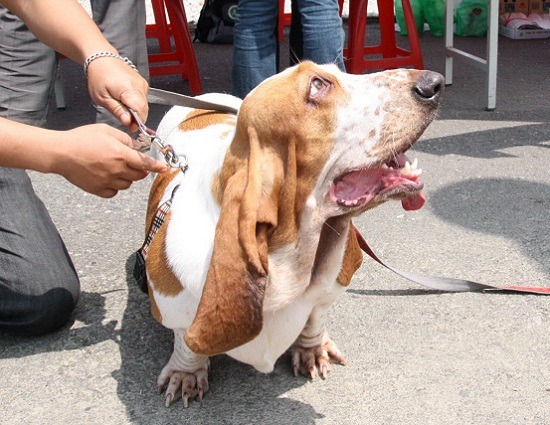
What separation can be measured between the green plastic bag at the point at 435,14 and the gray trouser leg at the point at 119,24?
397cm

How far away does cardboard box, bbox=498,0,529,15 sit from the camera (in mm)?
6910

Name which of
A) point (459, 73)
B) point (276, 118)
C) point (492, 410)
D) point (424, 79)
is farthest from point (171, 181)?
point (459, 73)

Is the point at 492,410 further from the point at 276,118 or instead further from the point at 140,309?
the point at 140,309

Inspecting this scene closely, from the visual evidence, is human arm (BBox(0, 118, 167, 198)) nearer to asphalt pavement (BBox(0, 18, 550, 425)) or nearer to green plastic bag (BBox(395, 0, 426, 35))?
asphalt pavement (BBox(0, 18, 550, 425))

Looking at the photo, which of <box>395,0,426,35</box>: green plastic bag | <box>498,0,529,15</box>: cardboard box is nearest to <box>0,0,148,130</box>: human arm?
<box>395,0,426,35</box>: green plastic bag

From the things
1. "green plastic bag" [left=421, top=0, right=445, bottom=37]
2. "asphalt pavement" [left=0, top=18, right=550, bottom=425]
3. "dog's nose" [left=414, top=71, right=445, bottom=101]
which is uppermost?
"dog's nose" [left=414, top=71, right=445, bottom=101]

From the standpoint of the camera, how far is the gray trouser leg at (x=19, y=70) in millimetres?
3199

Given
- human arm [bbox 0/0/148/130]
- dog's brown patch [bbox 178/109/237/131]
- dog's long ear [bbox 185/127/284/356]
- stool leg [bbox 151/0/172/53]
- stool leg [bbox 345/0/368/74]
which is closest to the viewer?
dog's long ear [bbox 185/127/284/356]

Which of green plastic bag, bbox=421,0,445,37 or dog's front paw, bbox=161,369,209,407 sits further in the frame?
green plastic bag, bbox=421,0,445,37

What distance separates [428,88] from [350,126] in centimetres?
22

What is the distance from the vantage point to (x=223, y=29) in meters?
7.02

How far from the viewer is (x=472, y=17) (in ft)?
22.7

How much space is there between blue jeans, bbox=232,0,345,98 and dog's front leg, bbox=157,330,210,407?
1637mm

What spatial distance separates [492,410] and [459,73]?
4.05m
